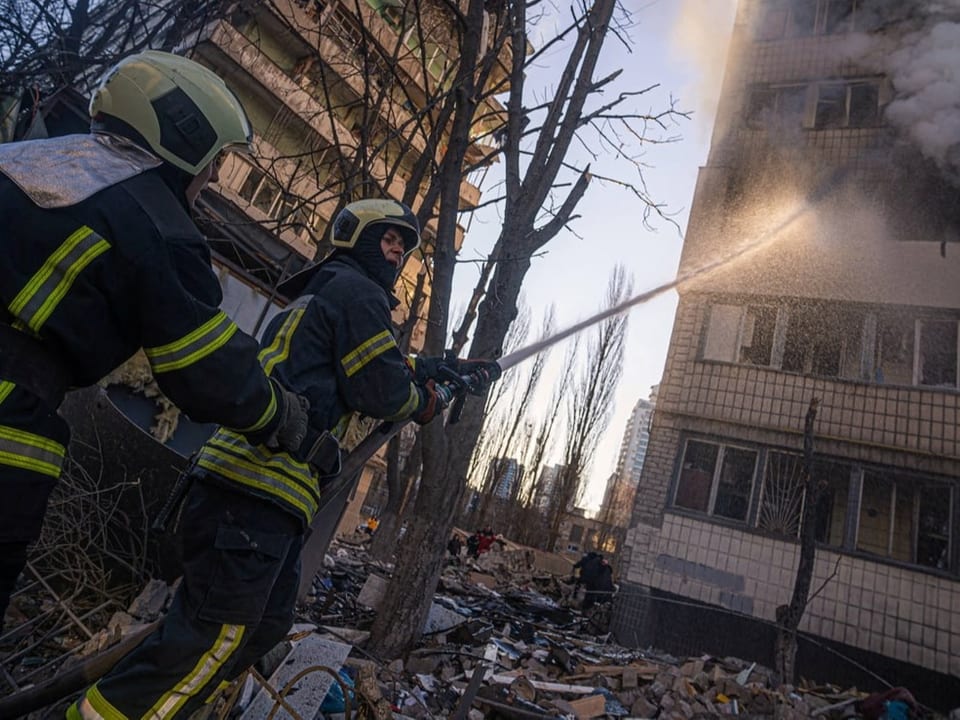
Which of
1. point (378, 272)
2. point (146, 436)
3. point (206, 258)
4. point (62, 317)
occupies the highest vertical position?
point (378, 272)

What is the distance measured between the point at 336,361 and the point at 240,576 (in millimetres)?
851

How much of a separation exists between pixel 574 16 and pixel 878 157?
7873mm

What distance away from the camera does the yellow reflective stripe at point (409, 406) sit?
88.2 inches

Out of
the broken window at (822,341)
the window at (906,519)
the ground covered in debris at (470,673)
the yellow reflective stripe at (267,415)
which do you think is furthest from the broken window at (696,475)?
the yellow reflective stripe at (267,415)

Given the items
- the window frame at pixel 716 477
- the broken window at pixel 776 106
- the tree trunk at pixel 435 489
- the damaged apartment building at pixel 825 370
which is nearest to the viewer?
the tree trunk at pixel 435 489

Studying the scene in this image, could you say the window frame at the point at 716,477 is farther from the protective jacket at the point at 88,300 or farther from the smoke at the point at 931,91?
the protective jacket at the point at 88,300

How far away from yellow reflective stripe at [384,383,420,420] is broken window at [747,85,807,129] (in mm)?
11567

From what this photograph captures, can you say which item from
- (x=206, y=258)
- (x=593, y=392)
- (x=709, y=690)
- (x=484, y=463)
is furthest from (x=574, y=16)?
(x=484, y=463)

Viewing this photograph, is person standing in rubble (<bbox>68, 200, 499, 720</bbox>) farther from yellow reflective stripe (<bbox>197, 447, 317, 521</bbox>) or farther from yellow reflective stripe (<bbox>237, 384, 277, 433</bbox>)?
yellow reflective stripe (<bbox>237, 384, 277, 433</bbox>)

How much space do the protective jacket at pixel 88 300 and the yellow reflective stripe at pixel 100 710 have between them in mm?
628

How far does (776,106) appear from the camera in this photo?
11094 millimetres

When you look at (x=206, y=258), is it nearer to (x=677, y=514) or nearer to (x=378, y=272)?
(x=378, y=272)

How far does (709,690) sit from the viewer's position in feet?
16.9

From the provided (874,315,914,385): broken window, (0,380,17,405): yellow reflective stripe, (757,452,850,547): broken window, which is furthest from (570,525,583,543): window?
(0,380,17,405): yellow reflective stripe
